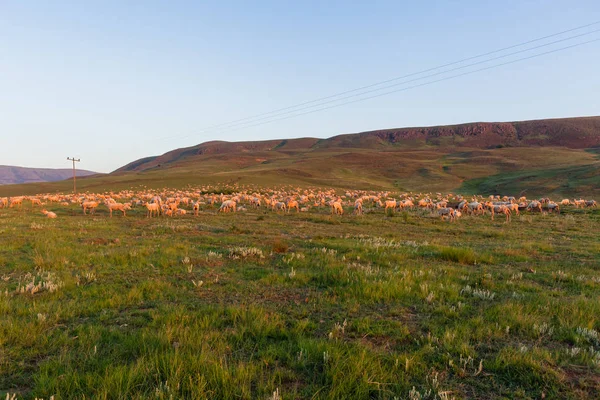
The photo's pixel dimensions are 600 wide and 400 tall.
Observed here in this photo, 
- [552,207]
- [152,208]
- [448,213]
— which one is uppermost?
[152,208]

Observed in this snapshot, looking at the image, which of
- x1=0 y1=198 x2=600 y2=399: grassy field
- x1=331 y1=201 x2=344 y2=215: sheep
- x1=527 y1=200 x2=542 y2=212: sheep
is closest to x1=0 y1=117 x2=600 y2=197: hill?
x1=527 y1=200 x2=542 y2=212: sheep

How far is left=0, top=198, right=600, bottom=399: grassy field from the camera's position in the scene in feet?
10.9

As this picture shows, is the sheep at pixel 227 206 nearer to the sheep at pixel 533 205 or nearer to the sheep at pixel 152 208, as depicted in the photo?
the sheep at pixel 152 208

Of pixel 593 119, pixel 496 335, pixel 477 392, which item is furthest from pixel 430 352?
pixel 593 119

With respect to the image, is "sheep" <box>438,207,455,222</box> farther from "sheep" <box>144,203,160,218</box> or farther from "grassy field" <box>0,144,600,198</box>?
"grassy field" <box>0,144,600,198</box>

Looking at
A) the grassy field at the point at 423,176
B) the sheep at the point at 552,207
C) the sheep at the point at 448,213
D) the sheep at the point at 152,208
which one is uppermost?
the grassy field at the point at 423,176

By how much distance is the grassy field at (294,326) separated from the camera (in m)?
3.34

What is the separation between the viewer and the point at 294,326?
468 centimetres

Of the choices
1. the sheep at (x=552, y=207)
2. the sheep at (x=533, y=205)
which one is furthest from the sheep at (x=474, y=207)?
the sheep at (x=552, y=207)

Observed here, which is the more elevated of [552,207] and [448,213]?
[448,213]

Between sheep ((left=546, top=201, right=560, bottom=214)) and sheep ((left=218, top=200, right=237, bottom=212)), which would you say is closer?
sheep ((left=218, top=200, right=237, bottom=212))

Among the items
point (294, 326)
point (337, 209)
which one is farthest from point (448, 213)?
point (294, 326)

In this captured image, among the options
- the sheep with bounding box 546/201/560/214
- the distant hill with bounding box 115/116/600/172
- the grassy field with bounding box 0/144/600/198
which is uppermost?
the distant hill with bounding box 115/116/600/172

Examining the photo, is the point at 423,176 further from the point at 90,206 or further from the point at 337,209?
the point at 90,206
